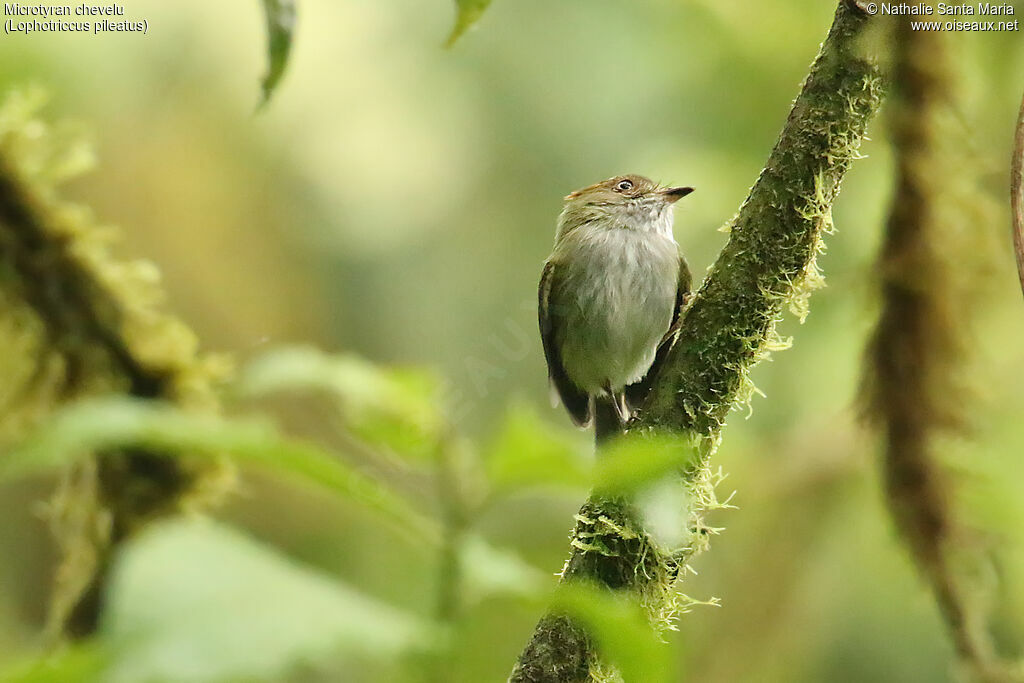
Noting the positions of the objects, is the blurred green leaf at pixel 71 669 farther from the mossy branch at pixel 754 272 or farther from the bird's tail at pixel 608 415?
the bird's tail at pixel 608 415

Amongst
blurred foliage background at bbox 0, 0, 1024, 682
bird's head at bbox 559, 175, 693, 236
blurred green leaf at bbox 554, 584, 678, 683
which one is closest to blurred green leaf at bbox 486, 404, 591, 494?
blurred green leaf at bbox 554, 584, 678, 683

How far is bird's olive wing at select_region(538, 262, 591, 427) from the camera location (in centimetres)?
452

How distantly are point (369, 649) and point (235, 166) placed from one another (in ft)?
24.5

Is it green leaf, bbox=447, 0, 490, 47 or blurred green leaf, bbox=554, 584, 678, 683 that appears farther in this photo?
green leaf, bbox=447, 0, 490, 47

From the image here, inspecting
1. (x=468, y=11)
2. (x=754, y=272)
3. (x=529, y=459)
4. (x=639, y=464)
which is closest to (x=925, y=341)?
(x=754, y=272)

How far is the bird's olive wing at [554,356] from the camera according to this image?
4520 mm

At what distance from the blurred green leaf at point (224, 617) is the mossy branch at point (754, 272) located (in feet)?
4.16

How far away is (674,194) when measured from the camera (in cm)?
439

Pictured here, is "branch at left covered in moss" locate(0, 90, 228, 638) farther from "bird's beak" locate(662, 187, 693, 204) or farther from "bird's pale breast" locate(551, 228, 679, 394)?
"bird's beak" locate(662, 187, 693, 204)

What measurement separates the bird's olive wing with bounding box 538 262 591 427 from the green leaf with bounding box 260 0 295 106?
258 cm

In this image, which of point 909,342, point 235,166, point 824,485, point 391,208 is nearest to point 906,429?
point 909,342

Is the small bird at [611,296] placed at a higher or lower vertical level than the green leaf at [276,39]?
higher

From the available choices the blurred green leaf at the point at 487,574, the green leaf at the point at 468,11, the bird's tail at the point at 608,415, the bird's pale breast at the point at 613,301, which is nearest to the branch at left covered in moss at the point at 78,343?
the bird's pale breast at the point at 613,301

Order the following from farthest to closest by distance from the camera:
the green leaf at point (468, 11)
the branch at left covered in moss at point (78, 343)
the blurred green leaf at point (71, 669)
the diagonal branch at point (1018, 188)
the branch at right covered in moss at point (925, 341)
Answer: the branch at right covered in moss at point (925, 341) → the branch at left covered in moss at point (78, 343) → the diagonal branch at point (1018, 188) → the green leaf at point (468, 11) → the blurred green leaf at point (71, 669)
